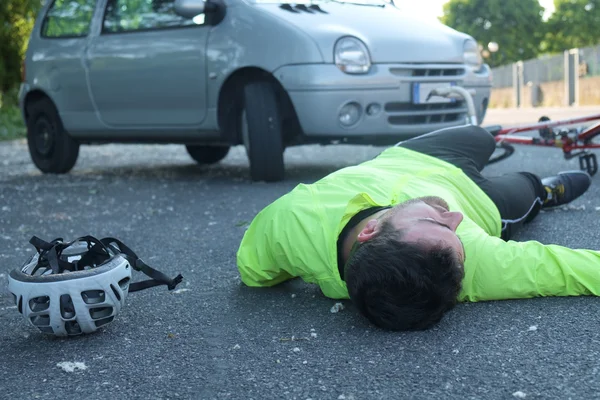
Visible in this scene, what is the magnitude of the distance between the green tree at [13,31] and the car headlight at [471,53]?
16.7m

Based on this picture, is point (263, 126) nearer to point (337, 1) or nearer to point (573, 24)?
point (337, 1)

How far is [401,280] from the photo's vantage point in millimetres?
2643

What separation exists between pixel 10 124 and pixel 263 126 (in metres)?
14.2

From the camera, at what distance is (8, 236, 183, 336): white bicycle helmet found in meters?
2.78

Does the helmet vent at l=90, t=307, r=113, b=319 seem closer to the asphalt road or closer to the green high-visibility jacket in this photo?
the asphalt road

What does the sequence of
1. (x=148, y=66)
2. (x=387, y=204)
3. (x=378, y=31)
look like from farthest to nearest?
1. (x=148, y=66)
2. (x=378, y=31)
3. (x=387, y=204)

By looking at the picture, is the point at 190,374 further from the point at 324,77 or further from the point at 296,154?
the point at 296,154

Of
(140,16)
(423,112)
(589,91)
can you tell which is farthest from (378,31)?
(589,91)

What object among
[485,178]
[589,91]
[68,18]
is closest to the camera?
[485,178]

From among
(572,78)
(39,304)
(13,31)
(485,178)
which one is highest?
(13,31)

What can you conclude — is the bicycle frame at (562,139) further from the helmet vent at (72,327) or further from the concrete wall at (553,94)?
the concrete wall at (553,94)

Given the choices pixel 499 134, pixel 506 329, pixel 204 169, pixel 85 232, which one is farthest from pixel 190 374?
pixel 204 169

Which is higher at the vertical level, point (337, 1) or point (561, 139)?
point (337, 1)

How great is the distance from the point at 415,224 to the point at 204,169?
655 cm
